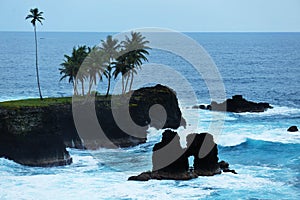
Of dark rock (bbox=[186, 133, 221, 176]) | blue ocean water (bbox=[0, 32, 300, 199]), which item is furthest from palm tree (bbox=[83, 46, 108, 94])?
dark rock (bbox=[186, 133, 221, 176])

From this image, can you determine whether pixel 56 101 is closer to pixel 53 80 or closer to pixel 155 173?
pixel 155 173

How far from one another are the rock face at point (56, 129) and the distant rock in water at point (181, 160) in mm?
13332

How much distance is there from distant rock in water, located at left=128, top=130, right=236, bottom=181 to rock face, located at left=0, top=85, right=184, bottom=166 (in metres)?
13.3

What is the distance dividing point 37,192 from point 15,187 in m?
3.29

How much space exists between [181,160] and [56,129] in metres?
18.9

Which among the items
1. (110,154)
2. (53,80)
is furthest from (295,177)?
(53,80)

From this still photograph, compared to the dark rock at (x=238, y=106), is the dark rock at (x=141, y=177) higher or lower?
lower

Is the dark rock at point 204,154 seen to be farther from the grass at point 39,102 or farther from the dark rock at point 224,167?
the grass at point 39,102

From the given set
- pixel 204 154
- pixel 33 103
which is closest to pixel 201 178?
pixel 204 154

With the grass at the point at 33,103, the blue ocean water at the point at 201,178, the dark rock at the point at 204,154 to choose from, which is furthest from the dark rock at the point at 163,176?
the grass at the point at 33,103

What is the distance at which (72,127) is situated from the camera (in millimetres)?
81938

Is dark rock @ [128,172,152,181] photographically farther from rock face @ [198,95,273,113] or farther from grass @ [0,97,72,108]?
rock face @ [198,95,273,113]

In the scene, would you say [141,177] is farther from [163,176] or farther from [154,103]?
[154,103]

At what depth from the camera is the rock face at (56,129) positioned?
73375 mm
